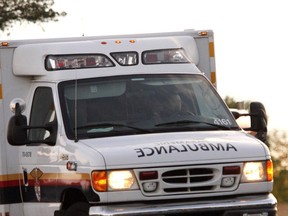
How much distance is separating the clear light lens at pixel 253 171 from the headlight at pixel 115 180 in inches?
40.1

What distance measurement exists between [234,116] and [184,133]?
1.30m

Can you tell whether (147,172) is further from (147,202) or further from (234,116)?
(234,116)

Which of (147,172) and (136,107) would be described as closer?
(147,172)

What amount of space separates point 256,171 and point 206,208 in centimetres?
60

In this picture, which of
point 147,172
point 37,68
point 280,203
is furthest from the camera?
point 280,203

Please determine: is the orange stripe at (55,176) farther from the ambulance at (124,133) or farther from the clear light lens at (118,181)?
the clear light lens at (118,181)

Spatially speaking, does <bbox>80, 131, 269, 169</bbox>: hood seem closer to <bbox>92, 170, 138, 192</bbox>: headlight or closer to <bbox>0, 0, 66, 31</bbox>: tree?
<bbox>92, 170, 138, 192</bbox>: headlight

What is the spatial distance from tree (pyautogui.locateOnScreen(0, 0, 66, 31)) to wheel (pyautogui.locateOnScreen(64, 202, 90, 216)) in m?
23.5

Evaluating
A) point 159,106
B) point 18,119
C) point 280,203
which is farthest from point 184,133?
point 280,203

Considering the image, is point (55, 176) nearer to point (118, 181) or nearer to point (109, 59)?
point (118, 181)

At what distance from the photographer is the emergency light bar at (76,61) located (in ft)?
44.4

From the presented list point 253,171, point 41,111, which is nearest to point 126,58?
point 41,111

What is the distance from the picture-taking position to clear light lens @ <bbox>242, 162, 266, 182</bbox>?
12320 millimetres

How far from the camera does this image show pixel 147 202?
12.1 metres
